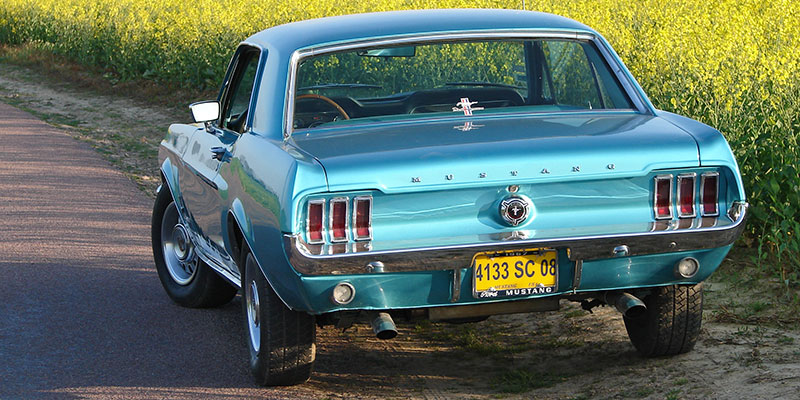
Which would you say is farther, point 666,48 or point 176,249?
point 666,48

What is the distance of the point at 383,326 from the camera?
489 centimetres

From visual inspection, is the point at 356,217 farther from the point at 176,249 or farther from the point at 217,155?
the point at 176,249

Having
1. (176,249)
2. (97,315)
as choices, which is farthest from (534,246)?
(176,249)

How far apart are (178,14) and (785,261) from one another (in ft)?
56.1

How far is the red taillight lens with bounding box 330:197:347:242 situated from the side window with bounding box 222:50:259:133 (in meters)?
1.56

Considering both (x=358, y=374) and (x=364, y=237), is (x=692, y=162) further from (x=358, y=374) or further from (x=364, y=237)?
(x=358, y=374)

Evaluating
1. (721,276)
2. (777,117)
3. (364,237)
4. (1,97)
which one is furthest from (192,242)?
(1,97)

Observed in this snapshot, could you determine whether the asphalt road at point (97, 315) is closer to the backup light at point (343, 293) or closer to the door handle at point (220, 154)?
the backup light at point (343, 293)

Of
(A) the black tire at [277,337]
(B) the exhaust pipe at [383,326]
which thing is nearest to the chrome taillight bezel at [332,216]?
(B) the exhaust pipe at [383,326]

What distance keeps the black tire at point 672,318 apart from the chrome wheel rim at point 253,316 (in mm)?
1800

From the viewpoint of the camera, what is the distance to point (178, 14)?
878 inches

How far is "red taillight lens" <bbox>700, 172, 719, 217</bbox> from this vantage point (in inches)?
190

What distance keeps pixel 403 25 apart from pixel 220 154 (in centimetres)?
113

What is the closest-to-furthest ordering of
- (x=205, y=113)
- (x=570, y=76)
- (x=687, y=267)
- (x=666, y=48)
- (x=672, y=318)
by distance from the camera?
(x=687, y=267) < (x=672, y=318) < (x=570, y=76) < (x=205, y=113) < (x=666, y=48)
